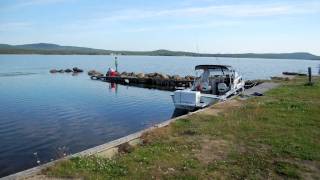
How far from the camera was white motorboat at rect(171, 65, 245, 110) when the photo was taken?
25438mm

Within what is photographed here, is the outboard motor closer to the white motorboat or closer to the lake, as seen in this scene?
the white motorboat

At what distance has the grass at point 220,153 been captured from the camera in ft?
33.0

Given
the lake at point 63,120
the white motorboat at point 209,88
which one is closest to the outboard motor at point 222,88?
the white motorboat at point 209,88

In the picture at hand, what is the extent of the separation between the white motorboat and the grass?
719 centimetres

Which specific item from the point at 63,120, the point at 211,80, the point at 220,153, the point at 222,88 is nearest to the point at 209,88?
the point at 222,88

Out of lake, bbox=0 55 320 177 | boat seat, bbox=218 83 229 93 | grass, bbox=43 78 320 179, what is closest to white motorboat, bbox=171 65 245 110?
boat seat, bbox=218 83 229 93

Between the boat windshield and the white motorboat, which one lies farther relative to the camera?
the boat windshield

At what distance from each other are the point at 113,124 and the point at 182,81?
29.4 metres

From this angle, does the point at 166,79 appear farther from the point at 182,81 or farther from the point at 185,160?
the point at 185,160

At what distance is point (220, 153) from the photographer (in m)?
12.1

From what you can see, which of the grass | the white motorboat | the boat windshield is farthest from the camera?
the boat windshield

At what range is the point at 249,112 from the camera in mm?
19266

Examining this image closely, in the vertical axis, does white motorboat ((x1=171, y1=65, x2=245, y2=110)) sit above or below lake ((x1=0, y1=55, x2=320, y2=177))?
above

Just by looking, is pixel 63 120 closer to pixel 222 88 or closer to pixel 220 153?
pixel 222 88
